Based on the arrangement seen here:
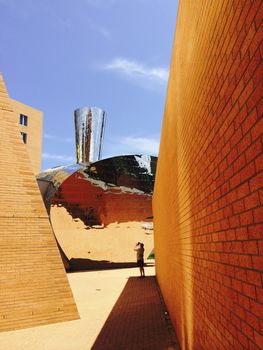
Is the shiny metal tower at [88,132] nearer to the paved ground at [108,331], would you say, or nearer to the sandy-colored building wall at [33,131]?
the sandy-colored building wall at [33,131]

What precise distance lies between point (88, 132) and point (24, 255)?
24.7 meters

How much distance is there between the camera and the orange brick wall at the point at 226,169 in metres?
1.41

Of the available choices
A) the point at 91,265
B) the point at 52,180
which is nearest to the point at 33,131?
the point at 52,180

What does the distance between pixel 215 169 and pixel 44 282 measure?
6.14m

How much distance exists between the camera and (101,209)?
73.2ft

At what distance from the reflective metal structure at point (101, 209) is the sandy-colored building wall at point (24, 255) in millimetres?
13319

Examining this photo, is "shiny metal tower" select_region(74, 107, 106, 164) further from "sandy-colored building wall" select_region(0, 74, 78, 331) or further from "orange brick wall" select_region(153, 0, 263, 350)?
"orange brick wall" select_region(153, 0, 263, 350)

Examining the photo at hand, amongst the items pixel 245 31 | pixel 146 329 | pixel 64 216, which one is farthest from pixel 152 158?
pixel 245 31

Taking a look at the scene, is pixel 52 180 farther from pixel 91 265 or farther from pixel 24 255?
pixel 24 255

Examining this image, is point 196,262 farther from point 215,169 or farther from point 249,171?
point 249,171

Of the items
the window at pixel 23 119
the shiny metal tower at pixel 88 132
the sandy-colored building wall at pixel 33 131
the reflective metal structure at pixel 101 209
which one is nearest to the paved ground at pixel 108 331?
the reflective metal structure at pixel 101 209

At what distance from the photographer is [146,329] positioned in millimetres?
6176

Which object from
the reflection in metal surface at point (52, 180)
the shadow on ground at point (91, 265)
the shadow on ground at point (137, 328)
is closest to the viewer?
the shadow on ground at point (137, 328)

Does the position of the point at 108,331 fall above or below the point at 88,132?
below
